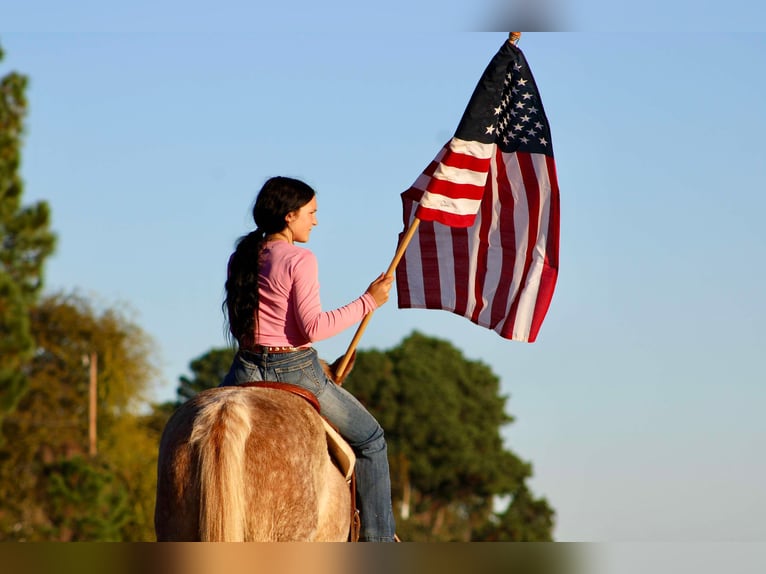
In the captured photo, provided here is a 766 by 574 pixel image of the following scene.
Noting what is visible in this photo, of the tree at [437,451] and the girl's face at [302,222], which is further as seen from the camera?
the tree at [437,451]

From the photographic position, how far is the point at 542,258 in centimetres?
1072

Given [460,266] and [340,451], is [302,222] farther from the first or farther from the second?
[460,266]

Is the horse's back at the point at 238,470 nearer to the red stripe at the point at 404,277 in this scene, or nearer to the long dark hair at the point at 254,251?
the long dark hair at the point at 254,251

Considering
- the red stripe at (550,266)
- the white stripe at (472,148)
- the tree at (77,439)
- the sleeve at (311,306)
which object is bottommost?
the sleeve at (311,306)

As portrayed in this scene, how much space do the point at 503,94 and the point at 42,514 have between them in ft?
142

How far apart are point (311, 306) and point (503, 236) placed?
370 cm

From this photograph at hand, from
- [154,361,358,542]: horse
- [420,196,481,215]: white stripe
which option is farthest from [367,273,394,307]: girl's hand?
[420,196,481,215]: white stripe

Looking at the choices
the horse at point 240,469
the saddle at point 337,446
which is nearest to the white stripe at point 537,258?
the saddle at point 337,446

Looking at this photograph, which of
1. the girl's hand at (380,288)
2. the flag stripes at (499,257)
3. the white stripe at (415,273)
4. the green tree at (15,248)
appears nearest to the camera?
the girl's hand at (380,288)

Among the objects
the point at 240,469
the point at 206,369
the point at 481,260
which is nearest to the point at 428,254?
the point at 481,260

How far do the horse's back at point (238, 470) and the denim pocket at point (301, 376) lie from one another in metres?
0.38

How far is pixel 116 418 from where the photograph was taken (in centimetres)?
5669

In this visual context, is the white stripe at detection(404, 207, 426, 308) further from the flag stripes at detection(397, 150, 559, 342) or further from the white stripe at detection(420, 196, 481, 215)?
the white stripe at detection(420, 196, 481, 215)

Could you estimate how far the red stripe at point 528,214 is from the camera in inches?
420
